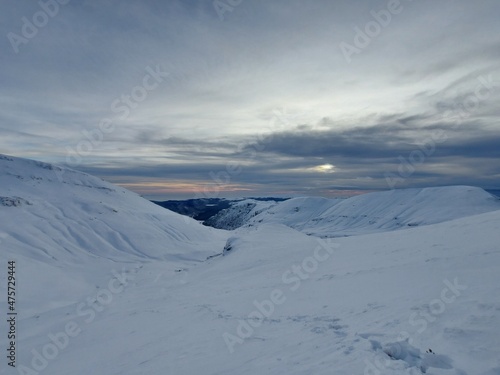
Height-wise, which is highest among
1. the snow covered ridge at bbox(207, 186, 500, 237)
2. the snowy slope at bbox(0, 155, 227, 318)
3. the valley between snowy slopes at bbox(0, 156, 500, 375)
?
the snowy slope at bbox(0, 155, 227, 318)

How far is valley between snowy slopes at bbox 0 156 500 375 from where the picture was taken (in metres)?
8.46

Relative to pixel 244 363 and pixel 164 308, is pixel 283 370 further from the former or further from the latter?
pixel 164 308

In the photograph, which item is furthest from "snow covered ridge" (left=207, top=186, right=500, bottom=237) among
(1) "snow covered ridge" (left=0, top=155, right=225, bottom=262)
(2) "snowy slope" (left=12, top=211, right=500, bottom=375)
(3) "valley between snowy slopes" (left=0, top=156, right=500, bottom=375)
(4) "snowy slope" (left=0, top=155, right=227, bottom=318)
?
(2) "snowy slope" (left=12, top=211, right=500, bottom=375)

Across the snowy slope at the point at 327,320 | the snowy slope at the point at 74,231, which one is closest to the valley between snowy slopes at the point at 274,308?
the snowy slope at the point at 327,320

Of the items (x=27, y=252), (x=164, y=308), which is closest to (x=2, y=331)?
(x=164, y=308)

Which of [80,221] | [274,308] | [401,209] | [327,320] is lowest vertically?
[401,209]

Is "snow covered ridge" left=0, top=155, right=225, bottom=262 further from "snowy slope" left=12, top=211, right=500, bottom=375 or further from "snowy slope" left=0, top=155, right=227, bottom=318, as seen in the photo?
"snowy slope" left=12, top=211, right=500, bottom=375

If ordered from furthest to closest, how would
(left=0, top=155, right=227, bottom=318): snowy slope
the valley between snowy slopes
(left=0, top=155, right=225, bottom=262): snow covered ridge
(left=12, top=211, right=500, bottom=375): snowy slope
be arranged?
(left=0, top=155, right=225, bottom=262): snow covered ridge, (left=0, top=155, right=227, bottom=318): snowy slope, the valley between snowy slopes, (left=12, top=211, right=500, bottom=375): snowy slope

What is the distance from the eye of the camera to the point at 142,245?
2080 inches

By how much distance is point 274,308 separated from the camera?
1488 cm

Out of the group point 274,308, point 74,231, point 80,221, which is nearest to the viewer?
point 274,308

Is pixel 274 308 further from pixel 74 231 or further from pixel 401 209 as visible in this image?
pixel 401 209

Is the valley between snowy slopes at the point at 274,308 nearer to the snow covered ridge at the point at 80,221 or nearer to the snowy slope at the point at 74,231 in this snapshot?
the snowy slope at the point at 74,231

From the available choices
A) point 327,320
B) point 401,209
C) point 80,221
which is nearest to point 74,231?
point 80,221
